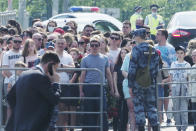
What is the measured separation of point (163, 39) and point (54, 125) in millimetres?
3961

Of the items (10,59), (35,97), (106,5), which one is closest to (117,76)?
(10,59)

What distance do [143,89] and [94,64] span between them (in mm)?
1315

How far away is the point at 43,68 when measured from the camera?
10.7 metres

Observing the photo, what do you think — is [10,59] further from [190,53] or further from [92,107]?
[190,53]

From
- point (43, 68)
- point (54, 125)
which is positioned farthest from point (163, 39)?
point (43, 68)

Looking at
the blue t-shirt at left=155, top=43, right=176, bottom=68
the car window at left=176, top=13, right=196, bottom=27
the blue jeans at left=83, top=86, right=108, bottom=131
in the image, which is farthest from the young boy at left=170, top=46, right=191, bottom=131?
the car window at left=176, top=13, right=196, bottom=27

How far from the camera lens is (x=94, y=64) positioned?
47.5 feet

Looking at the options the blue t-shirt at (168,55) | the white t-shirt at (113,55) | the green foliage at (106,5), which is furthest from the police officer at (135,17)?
the green foliage at (106,5)

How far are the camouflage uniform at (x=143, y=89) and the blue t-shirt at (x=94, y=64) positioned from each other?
94 centimetres

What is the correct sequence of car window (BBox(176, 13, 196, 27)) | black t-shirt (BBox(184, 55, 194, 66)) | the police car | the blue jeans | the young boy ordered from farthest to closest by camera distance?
the police car → car window (BBox(176, 13, 196, 27)) → black t-shirt (BBox(184, 55, 194, 66)) → the young boy → the blue jeans

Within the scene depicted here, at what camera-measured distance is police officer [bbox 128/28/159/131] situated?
13453mm

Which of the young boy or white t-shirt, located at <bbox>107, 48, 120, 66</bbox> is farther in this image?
white t-shirt, located at <bbox>107, 48, 120, 66</bbox>

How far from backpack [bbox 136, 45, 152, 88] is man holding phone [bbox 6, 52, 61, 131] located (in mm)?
2921

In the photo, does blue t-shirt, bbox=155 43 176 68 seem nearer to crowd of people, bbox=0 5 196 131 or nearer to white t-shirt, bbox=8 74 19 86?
crowd of people, bbox=0 5 196 131
